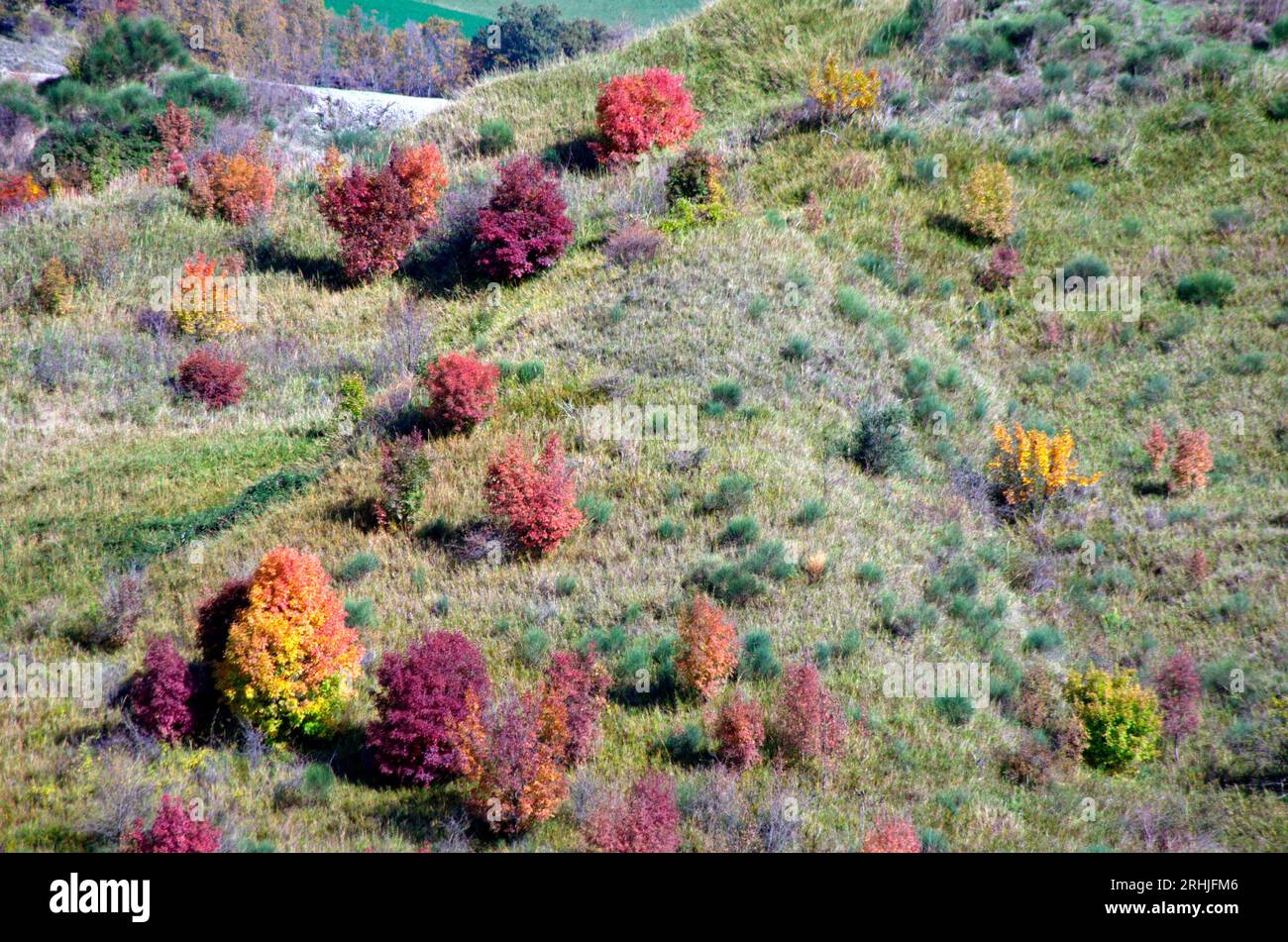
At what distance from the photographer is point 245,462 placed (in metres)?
18.6

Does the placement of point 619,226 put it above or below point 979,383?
above

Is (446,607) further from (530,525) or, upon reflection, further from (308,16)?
(308,16)

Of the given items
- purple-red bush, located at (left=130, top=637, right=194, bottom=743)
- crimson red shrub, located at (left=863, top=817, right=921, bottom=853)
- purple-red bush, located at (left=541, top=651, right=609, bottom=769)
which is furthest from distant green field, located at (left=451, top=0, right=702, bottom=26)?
crimson red shrub, located at (left=863, top=817, right=921, bottom=853)

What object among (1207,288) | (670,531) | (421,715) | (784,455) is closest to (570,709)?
(421,715)

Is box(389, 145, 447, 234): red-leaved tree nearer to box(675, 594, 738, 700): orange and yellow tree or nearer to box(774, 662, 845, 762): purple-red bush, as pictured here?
box(675, 594, 738, 700): orange and yellow tree

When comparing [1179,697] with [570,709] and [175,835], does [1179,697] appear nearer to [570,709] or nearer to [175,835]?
[570,709]

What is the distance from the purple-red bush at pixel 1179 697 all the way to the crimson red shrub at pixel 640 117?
18588 millimetres

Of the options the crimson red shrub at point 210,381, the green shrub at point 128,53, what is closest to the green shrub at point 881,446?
the crimson red shrub at point 210,381

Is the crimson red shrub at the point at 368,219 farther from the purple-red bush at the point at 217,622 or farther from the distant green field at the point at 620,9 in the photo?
the distant green field at the point at 620,9

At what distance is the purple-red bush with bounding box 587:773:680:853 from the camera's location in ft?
31.6

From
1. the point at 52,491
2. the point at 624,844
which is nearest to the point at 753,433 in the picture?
the point at 624,844

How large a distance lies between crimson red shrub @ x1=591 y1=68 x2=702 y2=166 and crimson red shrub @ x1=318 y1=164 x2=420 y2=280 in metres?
5.74

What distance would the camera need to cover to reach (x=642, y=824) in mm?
9688

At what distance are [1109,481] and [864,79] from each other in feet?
46.1
